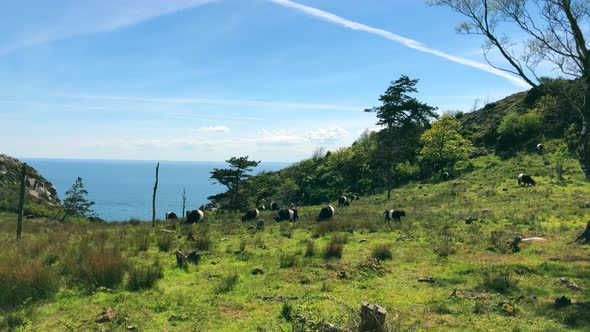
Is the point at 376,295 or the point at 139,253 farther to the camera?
the point at 139,253

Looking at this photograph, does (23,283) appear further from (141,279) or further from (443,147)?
(443,147)

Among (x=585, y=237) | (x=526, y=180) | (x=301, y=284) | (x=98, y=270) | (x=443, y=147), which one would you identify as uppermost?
(x=443, y=147)

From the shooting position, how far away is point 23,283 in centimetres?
929

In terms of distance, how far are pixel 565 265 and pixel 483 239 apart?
4.91 m

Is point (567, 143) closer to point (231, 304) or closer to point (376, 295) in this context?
point (376, 295)

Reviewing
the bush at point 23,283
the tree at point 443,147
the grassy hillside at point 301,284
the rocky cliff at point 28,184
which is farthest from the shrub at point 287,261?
the rocky cliff at point 28,184

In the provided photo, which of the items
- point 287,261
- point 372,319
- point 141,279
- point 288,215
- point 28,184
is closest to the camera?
point 372,319

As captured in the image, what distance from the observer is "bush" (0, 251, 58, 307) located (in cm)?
885

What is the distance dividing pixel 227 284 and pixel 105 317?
3346mm

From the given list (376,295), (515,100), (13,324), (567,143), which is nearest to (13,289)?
(13,324)

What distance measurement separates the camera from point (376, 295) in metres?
9.73

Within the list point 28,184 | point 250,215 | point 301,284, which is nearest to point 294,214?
point 250,215

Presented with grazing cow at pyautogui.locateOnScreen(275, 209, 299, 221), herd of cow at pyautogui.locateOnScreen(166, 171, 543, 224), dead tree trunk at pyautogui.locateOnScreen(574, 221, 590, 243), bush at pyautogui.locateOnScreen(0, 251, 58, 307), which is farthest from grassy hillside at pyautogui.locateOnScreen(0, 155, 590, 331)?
grazing cow at pyautogui.locateOnScreen(275, 209, 299, 221)

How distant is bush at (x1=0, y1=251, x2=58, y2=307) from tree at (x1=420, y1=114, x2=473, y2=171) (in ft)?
169
